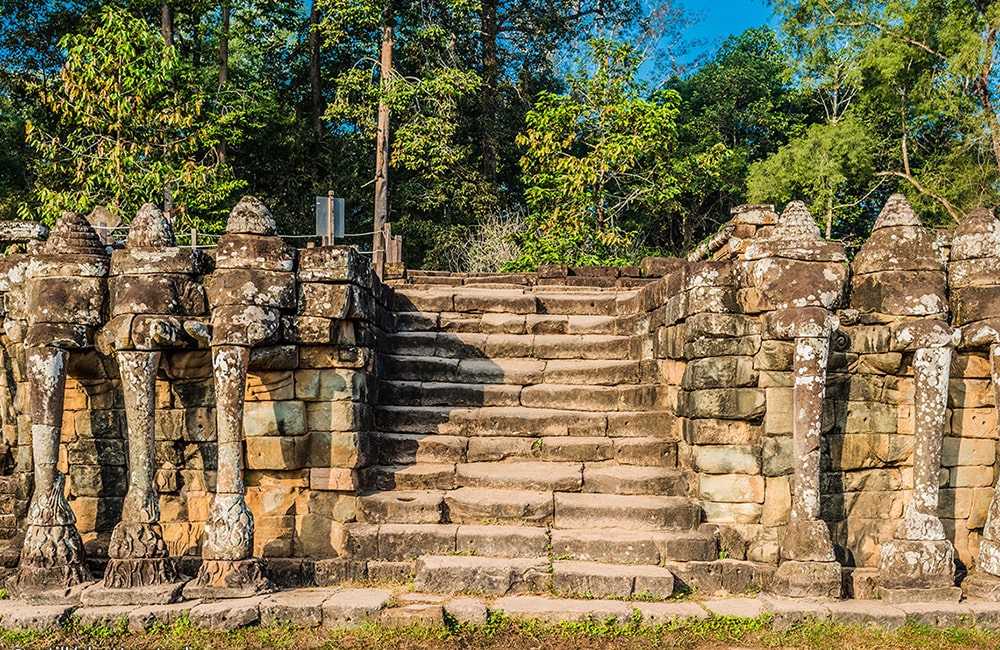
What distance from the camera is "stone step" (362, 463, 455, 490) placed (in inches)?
262

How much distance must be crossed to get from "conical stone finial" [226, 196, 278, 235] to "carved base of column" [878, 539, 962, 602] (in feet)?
16.1

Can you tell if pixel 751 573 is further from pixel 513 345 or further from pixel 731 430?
pixel 513 345

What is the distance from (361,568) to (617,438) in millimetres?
2516

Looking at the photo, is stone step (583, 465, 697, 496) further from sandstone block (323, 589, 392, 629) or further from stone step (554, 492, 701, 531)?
sandstone block (323, 589, 392, 629)

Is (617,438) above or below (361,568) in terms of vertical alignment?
above

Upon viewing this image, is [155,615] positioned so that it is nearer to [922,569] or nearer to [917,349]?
[922,569]

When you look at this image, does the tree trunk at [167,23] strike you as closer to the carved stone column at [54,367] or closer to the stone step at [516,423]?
the carved stone column at [54,367]

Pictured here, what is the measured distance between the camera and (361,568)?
234 inches

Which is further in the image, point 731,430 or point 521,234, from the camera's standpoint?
point 521,234

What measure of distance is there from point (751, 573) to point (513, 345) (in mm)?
3457

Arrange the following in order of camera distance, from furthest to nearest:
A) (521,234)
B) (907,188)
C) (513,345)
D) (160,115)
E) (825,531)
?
(907,188)
(521,234)
(160,115)
(513,345)
(825,531)

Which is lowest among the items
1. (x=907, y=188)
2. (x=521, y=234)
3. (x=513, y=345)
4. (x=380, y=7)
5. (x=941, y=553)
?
(x=941, y=553)

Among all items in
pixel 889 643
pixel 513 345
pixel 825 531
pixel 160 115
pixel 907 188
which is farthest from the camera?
pixel 907 188

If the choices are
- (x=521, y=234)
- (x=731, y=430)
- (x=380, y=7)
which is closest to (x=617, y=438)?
(x=731, y=430)
